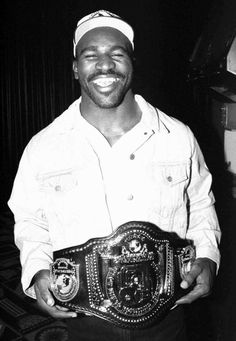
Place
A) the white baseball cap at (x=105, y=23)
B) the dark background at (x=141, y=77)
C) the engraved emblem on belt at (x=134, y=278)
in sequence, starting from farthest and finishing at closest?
1. the dark background at (x=141, y=77)
2. the white baseball cap at (x=105, y=23)
3. the engraved emblem on belt at (x=134, y=278)

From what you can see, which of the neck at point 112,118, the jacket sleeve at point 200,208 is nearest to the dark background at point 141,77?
the jacket sleeve at point 200,208

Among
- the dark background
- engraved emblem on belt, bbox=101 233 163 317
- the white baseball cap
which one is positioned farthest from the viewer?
the dark background

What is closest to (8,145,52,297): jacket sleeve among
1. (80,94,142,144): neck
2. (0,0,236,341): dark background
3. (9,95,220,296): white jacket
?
(9,95,220,296): white jacket

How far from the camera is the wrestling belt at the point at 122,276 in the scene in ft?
2.70

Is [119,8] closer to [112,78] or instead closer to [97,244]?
[112,78]

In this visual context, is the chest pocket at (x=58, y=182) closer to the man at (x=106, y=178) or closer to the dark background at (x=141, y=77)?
the man at (x=106, y=178)

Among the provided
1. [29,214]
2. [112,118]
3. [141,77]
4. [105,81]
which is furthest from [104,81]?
[141,77]

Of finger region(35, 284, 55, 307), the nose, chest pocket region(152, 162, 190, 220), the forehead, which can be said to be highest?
the forehead

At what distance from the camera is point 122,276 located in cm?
83

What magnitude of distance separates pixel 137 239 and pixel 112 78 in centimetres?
48

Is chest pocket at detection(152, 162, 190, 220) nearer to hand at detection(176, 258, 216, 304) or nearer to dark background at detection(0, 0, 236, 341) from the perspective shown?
hand at detection(176, 258, 216, 304)

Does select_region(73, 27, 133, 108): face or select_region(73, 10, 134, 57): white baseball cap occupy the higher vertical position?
select_region(73, 10, 134, 57): white baseball cap

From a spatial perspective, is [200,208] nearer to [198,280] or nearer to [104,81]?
[198,280]

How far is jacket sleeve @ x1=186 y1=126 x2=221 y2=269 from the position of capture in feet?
3.54
